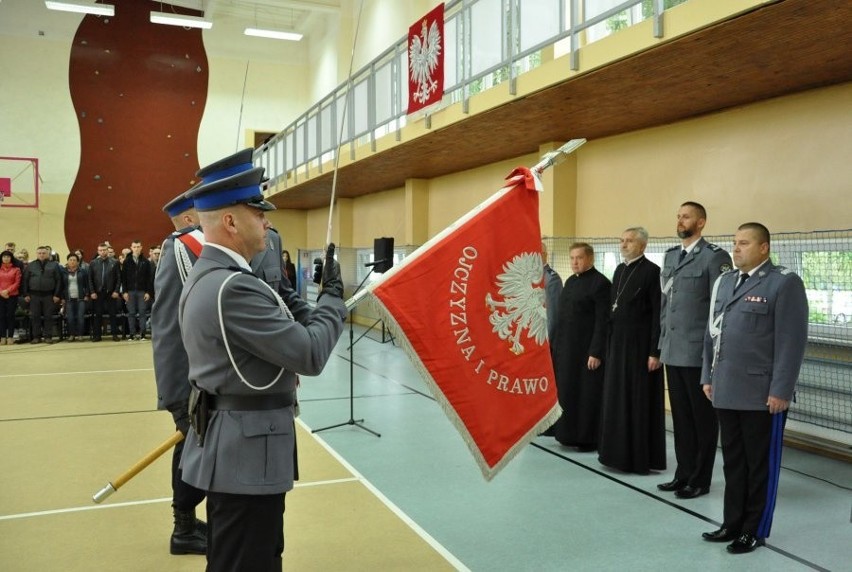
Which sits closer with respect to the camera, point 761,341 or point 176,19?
point 761,341

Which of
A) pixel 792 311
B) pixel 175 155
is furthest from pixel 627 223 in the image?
pixel 175 155

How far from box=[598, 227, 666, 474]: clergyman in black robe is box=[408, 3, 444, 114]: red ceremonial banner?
13.0ft

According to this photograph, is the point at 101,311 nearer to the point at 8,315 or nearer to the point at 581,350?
the point at 8,315

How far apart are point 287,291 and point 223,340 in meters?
0.84

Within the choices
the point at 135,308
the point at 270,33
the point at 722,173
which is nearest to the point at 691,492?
the point at 722,173

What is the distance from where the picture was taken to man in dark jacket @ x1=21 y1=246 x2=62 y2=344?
1218cm

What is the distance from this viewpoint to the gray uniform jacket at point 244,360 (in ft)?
5.91

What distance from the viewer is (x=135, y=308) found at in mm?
13109

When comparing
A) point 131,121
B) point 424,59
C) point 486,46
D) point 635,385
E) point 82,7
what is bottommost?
point 635,385

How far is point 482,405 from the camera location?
Answer: 2543mm

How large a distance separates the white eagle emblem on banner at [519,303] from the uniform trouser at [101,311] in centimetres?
1192

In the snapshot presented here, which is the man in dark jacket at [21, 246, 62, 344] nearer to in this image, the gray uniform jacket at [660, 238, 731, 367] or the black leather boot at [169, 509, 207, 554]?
the black leather boot at [169, 509, 207, 554]

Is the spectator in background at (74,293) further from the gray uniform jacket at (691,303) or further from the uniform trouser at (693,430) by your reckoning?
the uniform trouser at (693,430)

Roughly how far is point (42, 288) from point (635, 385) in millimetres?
11071
